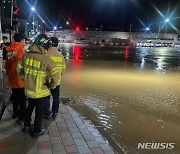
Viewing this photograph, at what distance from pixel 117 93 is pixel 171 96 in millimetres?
Result: 1912

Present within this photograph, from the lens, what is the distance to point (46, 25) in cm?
10600

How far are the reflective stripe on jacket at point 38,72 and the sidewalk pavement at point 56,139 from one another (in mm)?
849

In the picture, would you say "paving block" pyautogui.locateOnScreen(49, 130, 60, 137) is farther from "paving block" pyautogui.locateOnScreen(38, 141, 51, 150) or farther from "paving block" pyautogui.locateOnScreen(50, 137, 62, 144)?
"paving block" pyautogui.locateOnScreen(38, 141, 51, 150)

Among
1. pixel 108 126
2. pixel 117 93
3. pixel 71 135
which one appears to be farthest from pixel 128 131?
pixel 117 93

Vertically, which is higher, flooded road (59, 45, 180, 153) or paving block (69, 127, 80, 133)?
paving block (69, 127, 80, 133)

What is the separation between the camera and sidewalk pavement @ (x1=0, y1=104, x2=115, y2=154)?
4555 mm

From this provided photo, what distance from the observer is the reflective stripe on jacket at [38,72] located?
184 inches

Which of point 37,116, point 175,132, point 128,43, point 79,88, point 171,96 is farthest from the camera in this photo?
point 128,43

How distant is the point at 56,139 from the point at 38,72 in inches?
51.5

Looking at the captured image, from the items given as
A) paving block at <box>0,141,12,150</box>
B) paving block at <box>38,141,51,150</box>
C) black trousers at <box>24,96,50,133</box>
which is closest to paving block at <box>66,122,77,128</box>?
black trousers at <box>24,96,50,133</box>

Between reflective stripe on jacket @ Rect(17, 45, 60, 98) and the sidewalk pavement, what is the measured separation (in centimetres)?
85

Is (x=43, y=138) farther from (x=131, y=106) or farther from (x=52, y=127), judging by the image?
(x=131, y=106)

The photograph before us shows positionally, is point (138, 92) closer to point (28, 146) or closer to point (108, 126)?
point (108, 126)

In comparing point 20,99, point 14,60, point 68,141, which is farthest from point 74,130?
point 14,60
